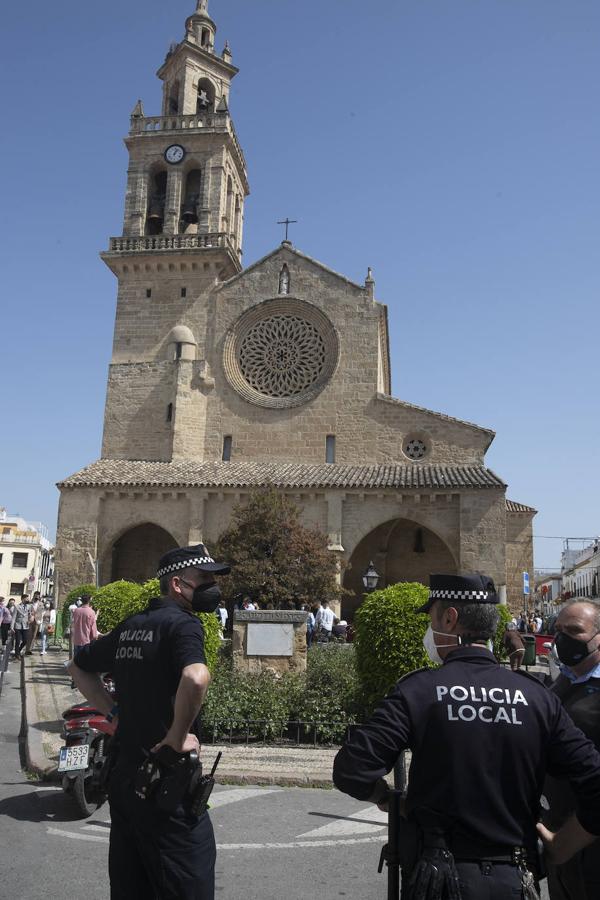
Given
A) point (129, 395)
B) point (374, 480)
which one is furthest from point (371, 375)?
point (129, 395)

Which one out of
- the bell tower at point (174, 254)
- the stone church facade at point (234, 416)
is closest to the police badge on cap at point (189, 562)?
the stone church facade at point (234, 416)

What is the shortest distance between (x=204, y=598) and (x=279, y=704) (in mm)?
6172

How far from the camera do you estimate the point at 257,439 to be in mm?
25625

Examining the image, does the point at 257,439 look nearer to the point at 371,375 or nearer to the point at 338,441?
the point at 338,441

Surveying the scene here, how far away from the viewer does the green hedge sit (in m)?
8.65

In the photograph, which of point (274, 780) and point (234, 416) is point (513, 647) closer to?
point (274, 780)

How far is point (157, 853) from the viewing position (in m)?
2.73

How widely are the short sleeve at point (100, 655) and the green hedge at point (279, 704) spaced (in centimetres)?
540

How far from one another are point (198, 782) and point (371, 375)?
2301 cm

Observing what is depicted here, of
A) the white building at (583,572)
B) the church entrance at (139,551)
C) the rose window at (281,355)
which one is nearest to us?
the church entrance at (139,551)

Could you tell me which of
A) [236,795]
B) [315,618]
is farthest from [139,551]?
[236,795]

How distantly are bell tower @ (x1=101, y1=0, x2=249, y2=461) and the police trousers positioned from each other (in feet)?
74.9

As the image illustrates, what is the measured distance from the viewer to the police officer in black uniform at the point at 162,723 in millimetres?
2746

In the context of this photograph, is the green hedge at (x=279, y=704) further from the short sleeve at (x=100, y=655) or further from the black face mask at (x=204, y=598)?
the black face mask at (x=204, y=598)
